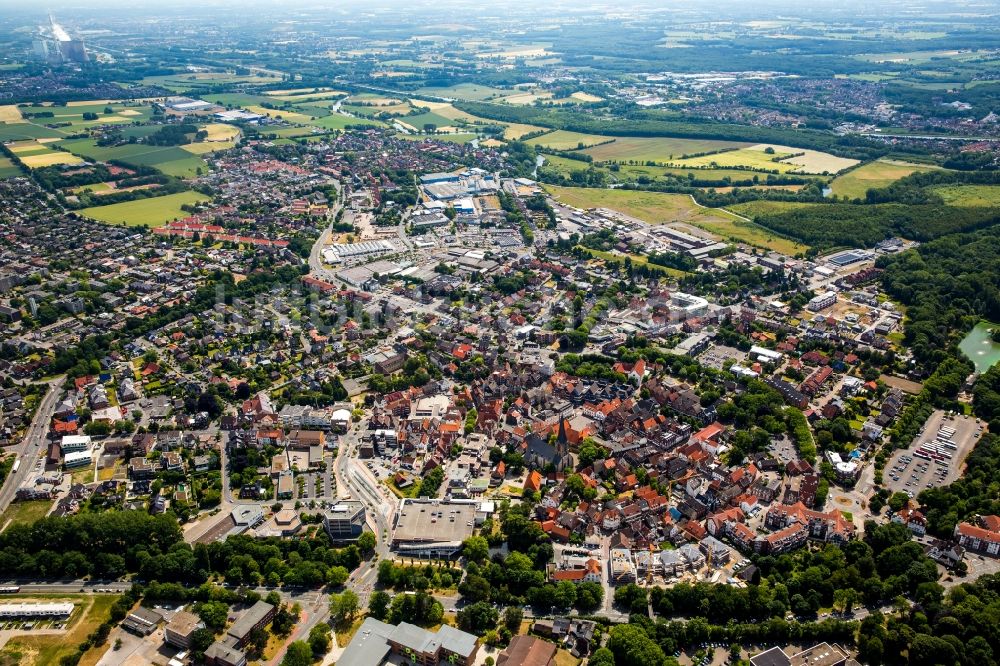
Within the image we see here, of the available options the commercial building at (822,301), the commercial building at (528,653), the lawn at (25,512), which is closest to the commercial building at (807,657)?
the commercial building at (528,653)

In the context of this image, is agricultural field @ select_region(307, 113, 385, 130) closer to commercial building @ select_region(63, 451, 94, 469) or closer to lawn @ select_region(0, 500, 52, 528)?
commercial building @ select_region(63, 451, 94, 469)

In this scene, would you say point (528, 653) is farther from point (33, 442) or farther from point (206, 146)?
point (206, 146)

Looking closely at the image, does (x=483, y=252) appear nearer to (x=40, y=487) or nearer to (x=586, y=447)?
(x=586, y=447)

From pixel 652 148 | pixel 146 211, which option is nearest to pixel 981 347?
pixel 652 148

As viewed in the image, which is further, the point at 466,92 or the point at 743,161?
the point at 466,92

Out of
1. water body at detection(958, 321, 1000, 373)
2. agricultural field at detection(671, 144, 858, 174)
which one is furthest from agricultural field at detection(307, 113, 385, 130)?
water body at detection(958, 321, 1000, 373)

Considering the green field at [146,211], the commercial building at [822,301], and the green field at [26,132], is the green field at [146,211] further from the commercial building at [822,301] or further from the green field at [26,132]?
the commercial building at [822,301]

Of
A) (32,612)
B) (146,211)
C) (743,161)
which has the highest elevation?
(743,161)
